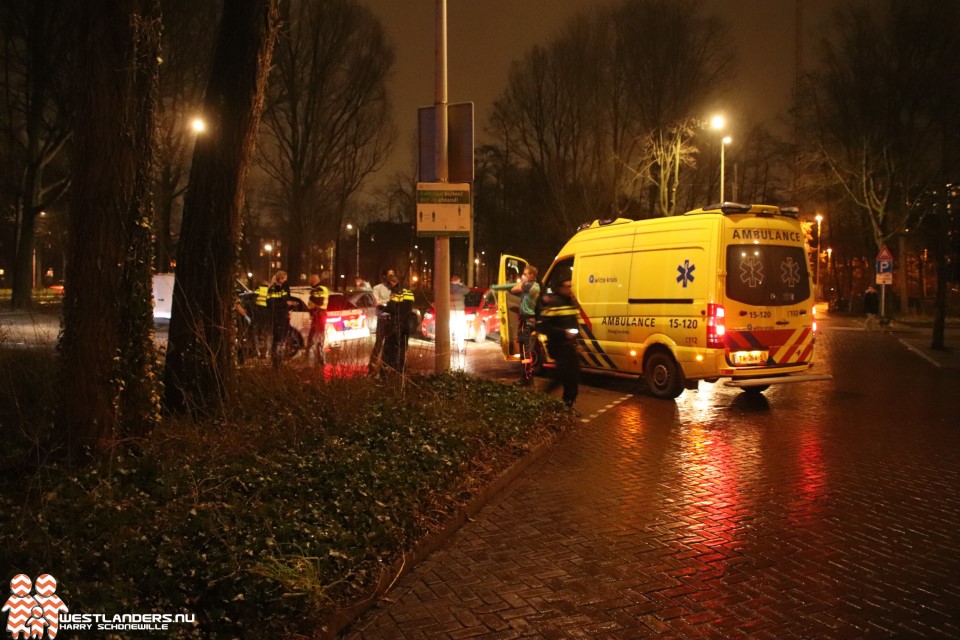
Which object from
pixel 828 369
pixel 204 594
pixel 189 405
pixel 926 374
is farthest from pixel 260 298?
pixel 926 374

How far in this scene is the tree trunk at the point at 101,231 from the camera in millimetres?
5023

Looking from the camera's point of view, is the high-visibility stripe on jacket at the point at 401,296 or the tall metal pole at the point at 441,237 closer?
the tall metal pole at the point at 441,237

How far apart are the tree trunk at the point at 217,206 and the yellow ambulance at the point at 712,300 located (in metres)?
5.09

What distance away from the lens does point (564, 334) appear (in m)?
9.27

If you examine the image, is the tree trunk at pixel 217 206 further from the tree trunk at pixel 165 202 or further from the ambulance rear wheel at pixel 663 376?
the tree trunk at pixel 165 202

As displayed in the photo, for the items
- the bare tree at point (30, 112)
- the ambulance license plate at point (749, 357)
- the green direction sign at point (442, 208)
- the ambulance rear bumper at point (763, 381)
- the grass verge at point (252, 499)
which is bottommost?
the grass verge at point (252, 499)

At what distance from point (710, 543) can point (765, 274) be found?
587 cm

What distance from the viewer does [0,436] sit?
17.7 ft

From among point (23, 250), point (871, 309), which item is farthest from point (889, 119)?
point (23, 250)

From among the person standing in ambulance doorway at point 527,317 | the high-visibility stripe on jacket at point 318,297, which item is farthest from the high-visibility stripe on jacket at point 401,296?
the high-visibility stripe on jacket at point 318,297

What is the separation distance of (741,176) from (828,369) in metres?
29.2

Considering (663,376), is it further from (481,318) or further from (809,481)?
(481,318)

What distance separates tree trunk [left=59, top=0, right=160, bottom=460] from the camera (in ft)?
16.5

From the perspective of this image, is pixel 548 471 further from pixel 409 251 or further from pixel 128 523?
pixel 409 251
